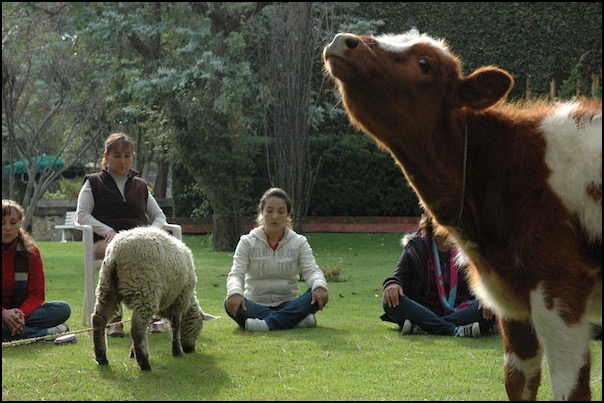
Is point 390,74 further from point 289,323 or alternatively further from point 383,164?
point 383,164

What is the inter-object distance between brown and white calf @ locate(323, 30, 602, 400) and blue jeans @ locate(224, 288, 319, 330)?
160 inches

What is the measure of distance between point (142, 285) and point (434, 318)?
8.61 ft

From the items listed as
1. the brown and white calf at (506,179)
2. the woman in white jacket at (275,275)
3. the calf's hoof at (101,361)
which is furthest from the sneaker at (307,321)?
the brown and white calf at (506,179)

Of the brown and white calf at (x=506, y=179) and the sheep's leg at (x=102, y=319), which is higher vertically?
the brown and white calf at (x=506, y=179)

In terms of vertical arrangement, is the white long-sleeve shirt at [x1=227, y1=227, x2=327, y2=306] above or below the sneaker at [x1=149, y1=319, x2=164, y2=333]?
above

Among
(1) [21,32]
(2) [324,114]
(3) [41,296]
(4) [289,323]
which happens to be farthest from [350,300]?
(1) [21,32]

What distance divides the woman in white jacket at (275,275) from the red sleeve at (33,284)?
1652 mm

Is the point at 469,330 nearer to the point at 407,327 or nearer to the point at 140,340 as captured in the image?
the point at 407,327

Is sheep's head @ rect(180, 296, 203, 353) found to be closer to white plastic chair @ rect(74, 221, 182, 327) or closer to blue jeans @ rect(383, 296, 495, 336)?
white plastic chair @ rect(74, 221, 182, 327)

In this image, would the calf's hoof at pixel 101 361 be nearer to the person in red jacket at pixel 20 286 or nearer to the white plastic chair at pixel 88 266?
the person in red jacket at pixel 20 286

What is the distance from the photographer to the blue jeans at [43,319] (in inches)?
284

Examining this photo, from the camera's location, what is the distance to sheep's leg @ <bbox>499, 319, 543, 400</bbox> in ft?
12.4

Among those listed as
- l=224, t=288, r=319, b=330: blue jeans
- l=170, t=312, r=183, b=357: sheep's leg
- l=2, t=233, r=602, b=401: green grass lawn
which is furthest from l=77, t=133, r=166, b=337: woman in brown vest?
l=170, t=312, r=183, b=357: sheep's leg

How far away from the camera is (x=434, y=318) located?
24.1 feet
